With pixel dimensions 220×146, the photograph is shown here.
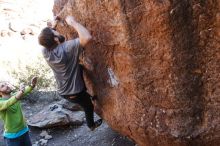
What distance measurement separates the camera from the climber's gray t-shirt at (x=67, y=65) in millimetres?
4926

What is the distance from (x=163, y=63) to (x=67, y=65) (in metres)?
1.49

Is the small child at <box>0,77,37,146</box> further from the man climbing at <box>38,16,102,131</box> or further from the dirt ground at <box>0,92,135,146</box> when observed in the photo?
the dirt ground at <box>0,92,135,146</box>

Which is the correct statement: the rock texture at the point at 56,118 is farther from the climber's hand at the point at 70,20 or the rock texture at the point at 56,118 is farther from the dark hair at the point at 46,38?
the climber's hand at the point at 70,20

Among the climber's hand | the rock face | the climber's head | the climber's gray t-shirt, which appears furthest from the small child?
the rock face

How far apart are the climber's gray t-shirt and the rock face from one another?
311 mm

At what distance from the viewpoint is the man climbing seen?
4.85m

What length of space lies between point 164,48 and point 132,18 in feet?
1.66

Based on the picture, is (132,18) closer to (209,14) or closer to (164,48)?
(164,48)

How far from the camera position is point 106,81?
5.11m

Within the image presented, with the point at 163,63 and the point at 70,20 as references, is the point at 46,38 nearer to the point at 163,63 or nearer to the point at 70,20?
the point at 70,20

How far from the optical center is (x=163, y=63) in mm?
4168

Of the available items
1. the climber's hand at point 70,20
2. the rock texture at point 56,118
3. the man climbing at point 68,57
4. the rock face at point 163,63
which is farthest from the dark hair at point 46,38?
the rock texture at point 56,118

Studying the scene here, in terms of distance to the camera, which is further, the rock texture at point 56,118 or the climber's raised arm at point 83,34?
the rock texture at point 56,118

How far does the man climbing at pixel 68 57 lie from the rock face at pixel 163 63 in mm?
239
